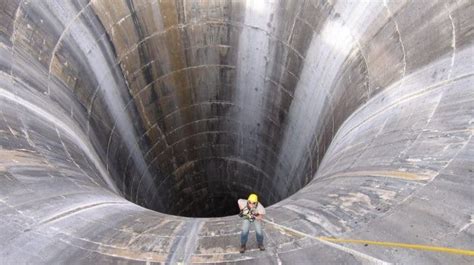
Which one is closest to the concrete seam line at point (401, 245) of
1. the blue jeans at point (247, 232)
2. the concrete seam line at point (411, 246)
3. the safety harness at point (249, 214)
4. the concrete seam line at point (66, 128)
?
the concrete seam line at point (411, 246)

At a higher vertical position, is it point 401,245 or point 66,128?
point 66,128

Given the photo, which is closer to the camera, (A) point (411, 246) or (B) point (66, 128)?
(A) point (411, 246)

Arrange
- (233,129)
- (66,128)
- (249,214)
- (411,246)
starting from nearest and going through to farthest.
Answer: (411,246) < (249,214) < (66,128) < (233,129)

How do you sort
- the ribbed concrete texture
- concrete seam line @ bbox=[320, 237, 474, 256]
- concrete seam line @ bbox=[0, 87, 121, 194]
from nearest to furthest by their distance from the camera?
concrete seam line @ bbox=[320, 237, 474, 256]
the ribbed concrete texture
concrete seam line @ bbox=[0, 87, 121, 194]

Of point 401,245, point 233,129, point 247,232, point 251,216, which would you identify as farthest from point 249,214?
point 233,129

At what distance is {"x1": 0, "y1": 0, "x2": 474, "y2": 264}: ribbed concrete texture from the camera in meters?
5.57

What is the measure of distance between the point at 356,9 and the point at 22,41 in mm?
6749

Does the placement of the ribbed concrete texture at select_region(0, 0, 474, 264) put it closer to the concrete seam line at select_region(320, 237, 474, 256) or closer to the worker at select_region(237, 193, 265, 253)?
the concrete seam line at select_region(320, 237, 474, 256)

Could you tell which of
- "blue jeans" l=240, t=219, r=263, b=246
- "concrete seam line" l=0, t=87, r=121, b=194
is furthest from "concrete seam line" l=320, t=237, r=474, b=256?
"concrete seam line" l=0, t=87, r=121, b=194

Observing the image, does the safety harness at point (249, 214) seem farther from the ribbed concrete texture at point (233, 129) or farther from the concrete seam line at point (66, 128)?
the concrete seam line at point (66, 128)

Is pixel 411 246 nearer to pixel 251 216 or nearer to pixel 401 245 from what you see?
pixel 401 245

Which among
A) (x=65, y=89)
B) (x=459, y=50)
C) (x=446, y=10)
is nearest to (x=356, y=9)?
(x=446, y=10)

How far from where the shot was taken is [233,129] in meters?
13.9

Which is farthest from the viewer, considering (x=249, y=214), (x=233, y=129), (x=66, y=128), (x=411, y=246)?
(x=233, y=129)
